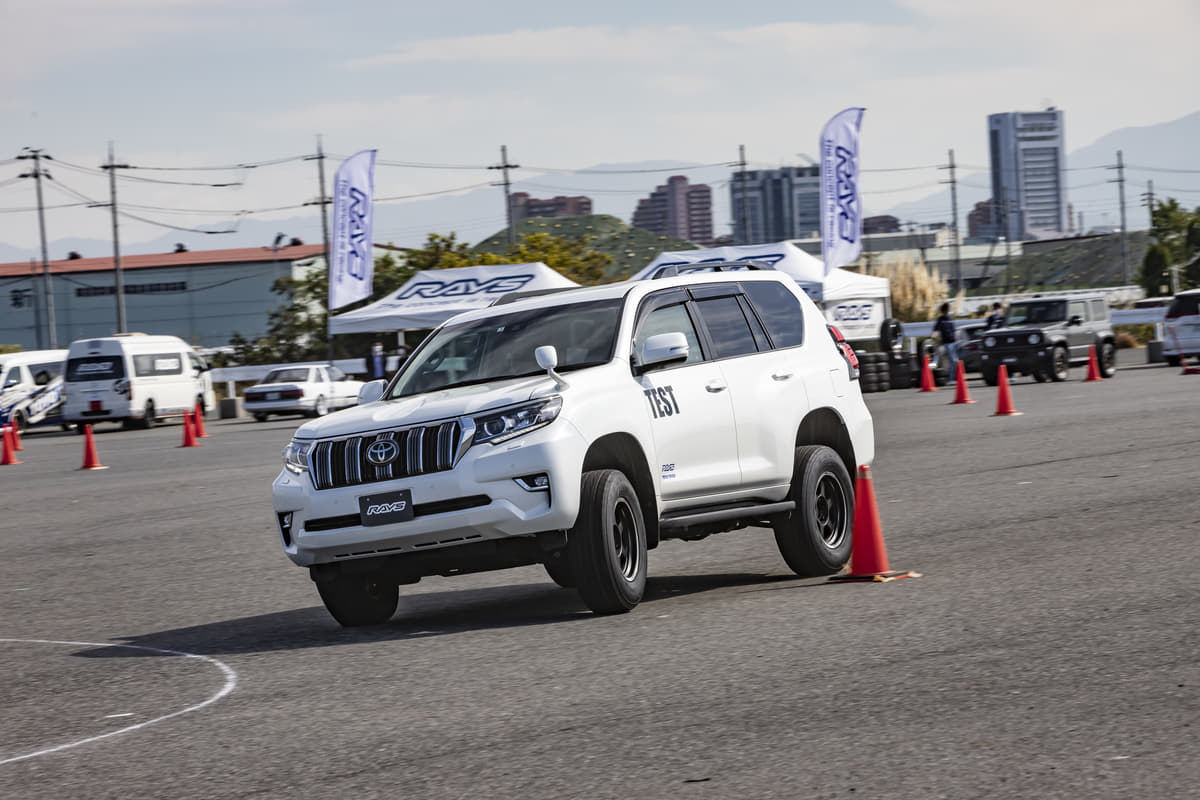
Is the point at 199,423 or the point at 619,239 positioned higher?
the point at 619,239

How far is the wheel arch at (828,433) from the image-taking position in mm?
10258

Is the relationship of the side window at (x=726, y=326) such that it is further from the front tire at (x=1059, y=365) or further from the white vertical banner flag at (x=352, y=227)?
the white vertical banner flag at (x=352, y=227)

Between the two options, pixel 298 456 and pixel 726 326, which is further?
pixel 726 326

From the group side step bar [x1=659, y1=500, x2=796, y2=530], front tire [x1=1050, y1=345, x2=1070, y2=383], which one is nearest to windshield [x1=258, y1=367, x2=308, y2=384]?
front tire [x1=1050, y1=345, x2=1070, y2=383]

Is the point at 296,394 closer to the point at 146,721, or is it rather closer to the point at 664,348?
the point at 664,348

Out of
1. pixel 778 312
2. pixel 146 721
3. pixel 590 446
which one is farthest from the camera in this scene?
pixel 778 312

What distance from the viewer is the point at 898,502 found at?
13.8m

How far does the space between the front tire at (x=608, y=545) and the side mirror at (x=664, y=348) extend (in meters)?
0.73

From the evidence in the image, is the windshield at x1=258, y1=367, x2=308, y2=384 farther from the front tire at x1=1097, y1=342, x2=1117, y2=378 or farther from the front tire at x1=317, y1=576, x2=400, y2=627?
the front tire at x1=317, y1=576, x2=400, y2=627

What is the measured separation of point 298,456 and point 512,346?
4.87ft

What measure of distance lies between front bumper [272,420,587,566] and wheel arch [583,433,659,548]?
0.38 metres

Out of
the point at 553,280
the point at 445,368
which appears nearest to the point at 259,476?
the point at 445,368

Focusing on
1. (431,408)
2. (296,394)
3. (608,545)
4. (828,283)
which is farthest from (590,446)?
(296,394)

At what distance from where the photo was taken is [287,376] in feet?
136
